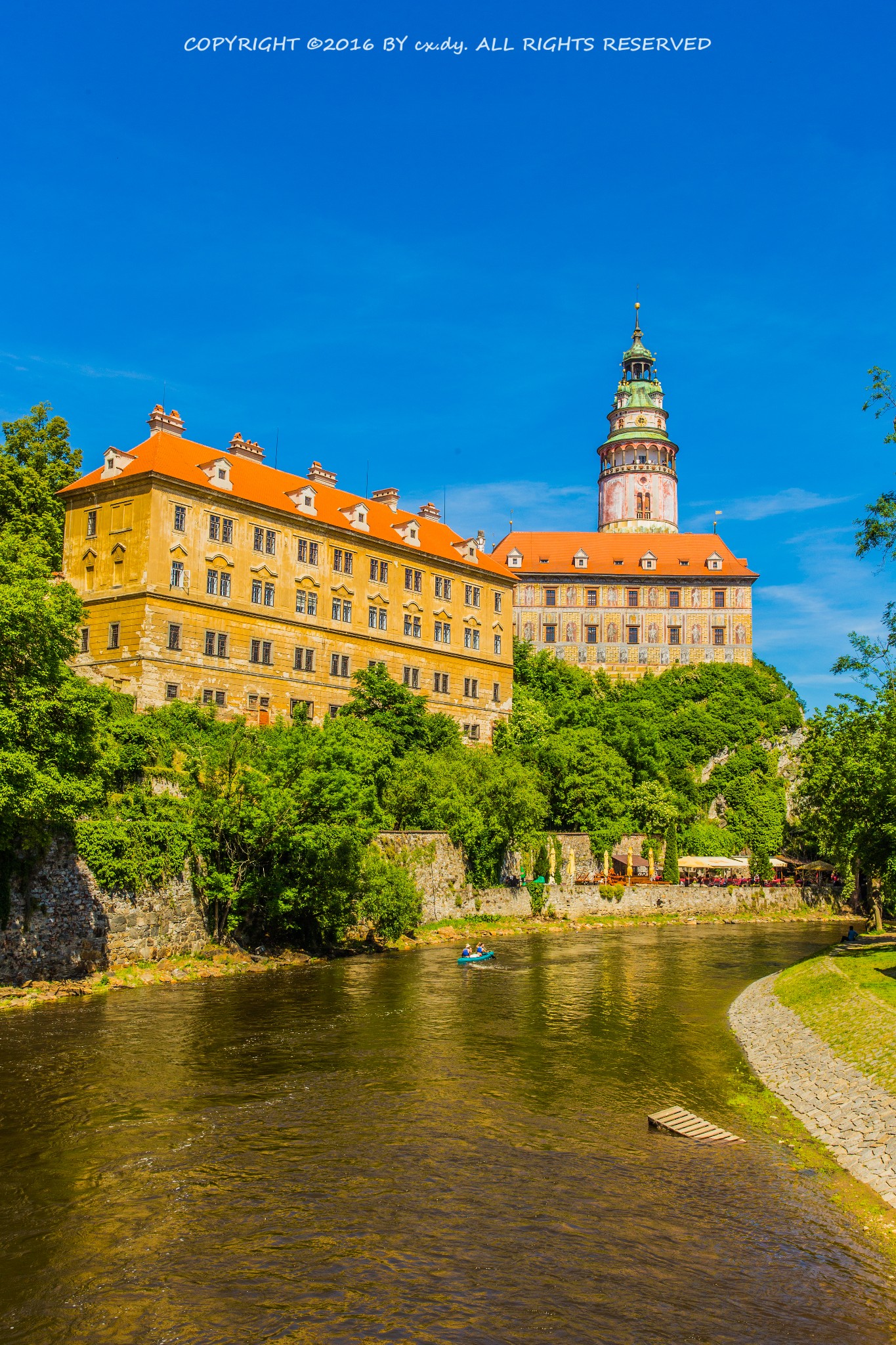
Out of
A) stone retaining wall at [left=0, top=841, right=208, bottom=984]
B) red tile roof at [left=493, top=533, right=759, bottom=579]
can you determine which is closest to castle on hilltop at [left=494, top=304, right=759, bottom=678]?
red tile roof at [left=493, top=533, right=759, bottom=579]

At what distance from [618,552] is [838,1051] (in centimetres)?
7327

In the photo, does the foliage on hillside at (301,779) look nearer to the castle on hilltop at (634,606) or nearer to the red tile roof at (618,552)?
the castle on hilltop at (634,606)

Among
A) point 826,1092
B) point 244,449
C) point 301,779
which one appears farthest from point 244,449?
point 826,1092

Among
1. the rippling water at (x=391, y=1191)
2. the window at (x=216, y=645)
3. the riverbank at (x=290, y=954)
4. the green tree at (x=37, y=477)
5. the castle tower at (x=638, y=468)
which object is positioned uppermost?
the castle tower at (x=638, y=468)

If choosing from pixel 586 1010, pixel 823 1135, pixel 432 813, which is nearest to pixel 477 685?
pixel 432 813

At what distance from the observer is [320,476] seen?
216 feet

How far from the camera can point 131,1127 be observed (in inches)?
753

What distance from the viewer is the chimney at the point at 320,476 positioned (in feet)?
214

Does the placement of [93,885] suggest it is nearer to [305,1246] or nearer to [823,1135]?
[305,1246]

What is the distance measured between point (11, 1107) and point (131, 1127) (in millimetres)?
2622

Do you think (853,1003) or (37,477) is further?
(37,477)

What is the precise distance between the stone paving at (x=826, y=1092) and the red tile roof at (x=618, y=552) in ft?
209

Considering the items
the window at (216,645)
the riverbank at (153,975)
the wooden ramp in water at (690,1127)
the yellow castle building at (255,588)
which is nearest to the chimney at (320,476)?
the yellow castle building at (255,588)

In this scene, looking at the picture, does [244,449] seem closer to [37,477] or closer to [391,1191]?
[37,477]
